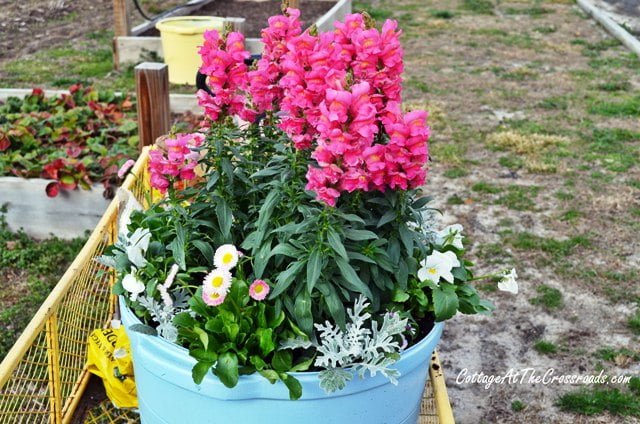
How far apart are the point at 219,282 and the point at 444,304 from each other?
1.89 ft

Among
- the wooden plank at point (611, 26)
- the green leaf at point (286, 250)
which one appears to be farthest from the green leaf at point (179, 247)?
the wooden plank at point (611, 26)

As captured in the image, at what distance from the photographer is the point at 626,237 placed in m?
4.33

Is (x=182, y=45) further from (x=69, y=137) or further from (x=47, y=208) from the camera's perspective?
(x=47, y=208)

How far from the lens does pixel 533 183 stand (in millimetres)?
5066

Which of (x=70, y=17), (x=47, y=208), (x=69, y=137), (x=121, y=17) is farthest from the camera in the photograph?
(x=70, y=17)

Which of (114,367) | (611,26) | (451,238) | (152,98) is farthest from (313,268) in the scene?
(611,26)

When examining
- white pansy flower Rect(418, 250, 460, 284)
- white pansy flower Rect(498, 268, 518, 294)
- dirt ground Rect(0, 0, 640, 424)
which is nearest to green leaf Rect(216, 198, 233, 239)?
white pansy flower Rect(418, 250, 460, 284)

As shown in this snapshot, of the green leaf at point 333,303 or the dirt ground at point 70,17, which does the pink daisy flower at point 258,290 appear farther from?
the dirt ground at point 70,17

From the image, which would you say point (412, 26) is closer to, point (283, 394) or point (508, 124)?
point (508, 124)

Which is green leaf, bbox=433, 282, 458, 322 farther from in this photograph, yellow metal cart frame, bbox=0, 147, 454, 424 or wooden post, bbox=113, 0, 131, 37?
wooden post, bbox=113, 0, 131, 37

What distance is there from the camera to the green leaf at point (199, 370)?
1.67 m

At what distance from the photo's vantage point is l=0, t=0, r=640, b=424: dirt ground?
3263 millimetres

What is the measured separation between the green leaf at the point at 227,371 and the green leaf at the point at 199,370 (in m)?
0.02

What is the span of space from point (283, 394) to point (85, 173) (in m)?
2.79
